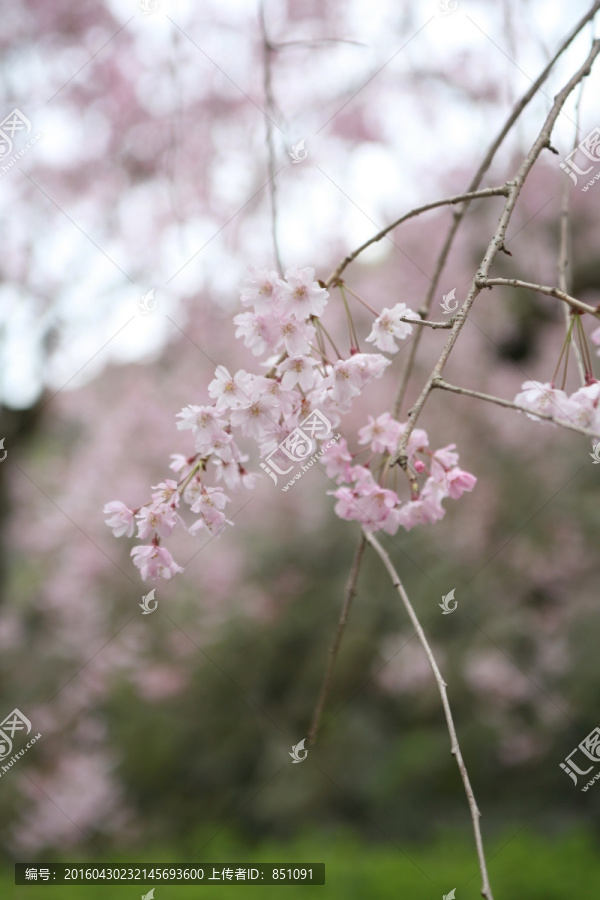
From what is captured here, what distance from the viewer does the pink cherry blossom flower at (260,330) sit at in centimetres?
89

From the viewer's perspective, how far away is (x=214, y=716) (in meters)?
3.94

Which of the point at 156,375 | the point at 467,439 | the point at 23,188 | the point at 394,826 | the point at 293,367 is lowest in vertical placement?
the point at 293,367

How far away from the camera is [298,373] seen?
856 millimetres

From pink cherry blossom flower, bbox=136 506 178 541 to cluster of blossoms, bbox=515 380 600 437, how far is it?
1.47 ft

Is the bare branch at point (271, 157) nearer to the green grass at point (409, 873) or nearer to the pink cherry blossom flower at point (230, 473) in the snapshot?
the pink cherry blossom flower at point (230, 473)

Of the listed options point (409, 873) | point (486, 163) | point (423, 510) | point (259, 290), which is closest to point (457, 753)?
point (423, 510)

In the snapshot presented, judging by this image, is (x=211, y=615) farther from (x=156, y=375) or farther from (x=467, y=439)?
(x=156, y=375)

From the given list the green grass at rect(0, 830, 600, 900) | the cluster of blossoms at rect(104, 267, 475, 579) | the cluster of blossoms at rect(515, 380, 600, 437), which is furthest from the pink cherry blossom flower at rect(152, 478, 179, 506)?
the green grass at rect(0, 830, 600, 900)

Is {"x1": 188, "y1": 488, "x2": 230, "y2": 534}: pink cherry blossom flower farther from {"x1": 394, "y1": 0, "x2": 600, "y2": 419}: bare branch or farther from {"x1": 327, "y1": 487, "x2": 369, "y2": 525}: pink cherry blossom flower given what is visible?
{"x1": 394, "y1": 0, "x2": 600, "y2": 419}: bare branch

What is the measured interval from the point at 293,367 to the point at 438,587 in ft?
9.01

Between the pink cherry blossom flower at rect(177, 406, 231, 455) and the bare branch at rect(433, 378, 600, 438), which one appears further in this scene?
the pink cherry blossom flower at rect(177, 406, 231, 455)

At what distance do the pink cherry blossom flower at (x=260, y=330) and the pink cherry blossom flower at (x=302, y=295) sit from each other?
4 cm

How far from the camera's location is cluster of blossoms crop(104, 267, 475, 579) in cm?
86

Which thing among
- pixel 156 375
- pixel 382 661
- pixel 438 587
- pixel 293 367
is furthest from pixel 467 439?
pixel 293 367
